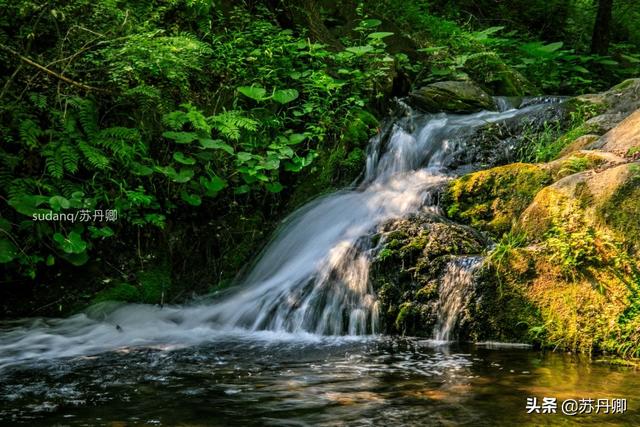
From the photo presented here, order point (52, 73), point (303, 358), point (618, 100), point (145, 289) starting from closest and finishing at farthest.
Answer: point (303, 358) < point (52, 73) < point (145, 289) < point (618, 100)

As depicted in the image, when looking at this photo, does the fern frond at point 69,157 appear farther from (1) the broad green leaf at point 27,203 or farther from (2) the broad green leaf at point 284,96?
(2) the broad green leaf at point 284,96

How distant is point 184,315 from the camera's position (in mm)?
5551

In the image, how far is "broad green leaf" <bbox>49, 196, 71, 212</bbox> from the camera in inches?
196

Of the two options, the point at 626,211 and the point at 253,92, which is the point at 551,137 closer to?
the point at 626,211

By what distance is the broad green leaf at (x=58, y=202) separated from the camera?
4.98 meters

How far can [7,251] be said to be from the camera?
4.97 m

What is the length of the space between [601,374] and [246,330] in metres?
2.91

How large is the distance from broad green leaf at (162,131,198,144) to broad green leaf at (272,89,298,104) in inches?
50.9

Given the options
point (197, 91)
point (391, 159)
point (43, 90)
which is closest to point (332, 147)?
point (391, 159)

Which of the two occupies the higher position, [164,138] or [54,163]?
A: [164,138]

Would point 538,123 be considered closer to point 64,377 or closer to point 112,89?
point 112,89

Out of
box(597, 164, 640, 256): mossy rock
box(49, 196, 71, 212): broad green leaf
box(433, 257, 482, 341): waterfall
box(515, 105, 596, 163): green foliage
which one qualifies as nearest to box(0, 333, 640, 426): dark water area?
box(433, 257, 482, 341): waterfall

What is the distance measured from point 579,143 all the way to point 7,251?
19.1ft

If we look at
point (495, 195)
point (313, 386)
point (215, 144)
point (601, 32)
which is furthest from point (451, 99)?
point (313, 386)
